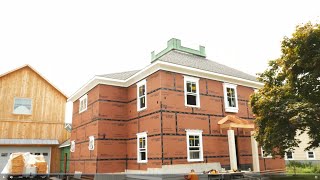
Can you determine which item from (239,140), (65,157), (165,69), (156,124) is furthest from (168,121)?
(65,157)

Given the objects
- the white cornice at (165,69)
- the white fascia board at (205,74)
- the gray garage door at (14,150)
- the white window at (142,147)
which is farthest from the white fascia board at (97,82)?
the gray garage door at (14,150)

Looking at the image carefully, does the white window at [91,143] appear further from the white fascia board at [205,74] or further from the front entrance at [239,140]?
the front entrance at [239,140]

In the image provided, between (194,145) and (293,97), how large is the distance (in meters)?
6.96

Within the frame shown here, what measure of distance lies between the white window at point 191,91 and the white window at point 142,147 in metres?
3.73

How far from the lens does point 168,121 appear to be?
16297mm

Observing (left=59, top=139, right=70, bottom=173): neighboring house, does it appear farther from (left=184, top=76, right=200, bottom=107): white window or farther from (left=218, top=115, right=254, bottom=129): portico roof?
(left=218, top=115, right=254, bottom=129): portico roof

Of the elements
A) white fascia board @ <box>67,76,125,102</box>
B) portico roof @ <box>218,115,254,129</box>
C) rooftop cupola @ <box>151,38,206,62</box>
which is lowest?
portico roof @ <box>218,115,254,129</box>

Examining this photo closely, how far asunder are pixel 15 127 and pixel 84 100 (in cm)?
1061

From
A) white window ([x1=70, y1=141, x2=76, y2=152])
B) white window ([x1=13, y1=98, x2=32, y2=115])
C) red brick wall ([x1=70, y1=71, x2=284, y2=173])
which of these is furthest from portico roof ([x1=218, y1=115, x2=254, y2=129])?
white window ([x1=13, y1=98, x2=32, y2=115])

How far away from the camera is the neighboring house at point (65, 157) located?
26.7 meters

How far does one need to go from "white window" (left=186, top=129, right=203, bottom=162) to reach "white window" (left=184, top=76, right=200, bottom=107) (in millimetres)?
1934

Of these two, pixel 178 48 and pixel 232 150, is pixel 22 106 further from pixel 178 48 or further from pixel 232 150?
pixel 232 150

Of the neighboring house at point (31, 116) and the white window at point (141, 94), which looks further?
the neighboring house at point (31, 116)

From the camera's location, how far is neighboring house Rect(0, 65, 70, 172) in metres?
27.8
